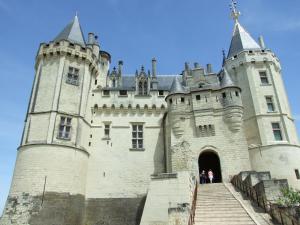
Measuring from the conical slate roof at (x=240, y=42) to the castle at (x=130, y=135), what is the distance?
0.16m

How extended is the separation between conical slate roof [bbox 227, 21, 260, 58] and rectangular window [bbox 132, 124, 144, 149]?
38.8 ft

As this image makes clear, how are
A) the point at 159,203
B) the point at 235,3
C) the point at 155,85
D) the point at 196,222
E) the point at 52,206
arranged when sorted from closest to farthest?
the point at 196,222 < the point at 159,203 < the point at 52,206 < the point at 155,85 < the point at 235,3

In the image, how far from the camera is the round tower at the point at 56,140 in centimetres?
1700

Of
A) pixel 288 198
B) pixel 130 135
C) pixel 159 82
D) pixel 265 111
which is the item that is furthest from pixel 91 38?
pixel 288 198

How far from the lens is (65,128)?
20.0m

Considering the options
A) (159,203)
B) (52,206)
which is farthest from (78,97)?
→ (159,203)

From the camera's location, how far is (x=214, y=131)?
20.4 metres

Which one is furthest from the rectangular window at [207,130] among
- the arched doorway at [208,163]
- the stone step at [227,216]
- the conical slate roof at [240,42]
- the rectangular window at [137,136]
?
the conical slate roof at [240,42]

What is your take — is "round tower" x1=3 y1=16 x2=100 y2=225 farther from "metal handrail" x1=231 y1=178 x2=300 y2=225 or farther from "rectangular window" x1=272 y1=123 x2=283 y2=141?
"rectangular window" x1=272 y1=123 x2=283 y2=141

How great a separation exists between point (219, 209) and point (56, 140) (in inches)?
494

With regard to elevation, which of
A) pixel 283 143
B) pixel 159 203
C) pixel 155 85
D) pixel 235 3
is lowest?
pixel 159 203

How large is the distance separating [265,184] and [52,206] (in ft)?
43.6

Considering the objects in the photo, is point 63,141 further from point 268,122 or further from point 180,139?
point 268,122

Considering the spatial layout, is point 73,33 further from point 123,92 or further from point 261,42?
point 261,42
